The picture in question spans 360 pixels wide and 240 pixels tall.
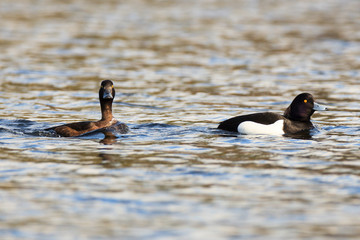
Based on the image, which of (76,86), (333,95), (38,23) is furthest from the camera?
(38,23)

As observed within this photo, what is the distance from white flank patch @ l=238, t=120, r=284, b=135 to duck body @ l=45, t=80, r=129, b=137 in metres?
2.24

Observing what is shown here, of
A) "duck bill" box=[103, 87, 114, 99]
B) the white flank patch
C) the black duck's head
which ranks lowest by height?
the white flank patch

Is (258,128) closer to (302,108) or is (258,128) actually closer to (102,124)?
(302,108)

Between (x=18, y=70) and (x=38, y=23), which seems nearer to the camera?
(x=18, y=70)

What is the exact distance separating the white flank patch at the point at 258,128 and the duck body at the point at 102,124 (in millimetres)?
2240

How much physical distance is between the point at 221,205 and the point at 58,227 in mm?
2000

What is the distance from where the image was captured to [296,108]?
48.2 feet

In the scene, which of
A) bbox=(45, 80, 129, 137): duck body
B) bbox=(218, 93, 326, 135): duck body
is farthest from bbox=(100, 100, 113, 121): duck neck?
bbox=(218, 93, 326, 135): duck body

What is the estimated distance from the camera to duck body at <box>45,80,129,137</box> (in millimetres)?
13266

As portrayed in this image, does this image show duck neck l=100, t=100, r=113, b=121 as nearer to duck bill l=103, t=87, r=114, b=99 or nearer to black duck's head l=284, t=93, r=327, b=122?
duck bill l=103, t=87, r=114, b=99

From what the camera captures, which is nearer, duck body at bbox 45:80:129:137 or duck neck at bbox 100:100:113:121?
duck body at bbox 45:80:129:137

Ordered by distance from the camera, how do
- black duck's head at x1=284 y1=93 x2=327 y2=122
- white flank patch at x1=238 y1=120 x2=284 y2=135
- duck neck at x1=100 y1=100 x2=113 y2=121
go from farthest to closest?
black duck's head at x1=284 y1=93 x2=327 y2=122 → duck neck at x1=100 y1=100 x2=113 y2=121 → white flank patch at x1=238 y1=120 x2=284 y2=135

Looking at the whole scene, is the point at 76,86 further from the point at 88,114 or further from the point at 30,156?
the point at 30,156

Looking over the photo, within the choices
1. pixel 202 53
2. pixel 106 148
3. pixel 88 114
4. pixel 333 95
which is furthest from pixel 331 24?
pixel 106 148
